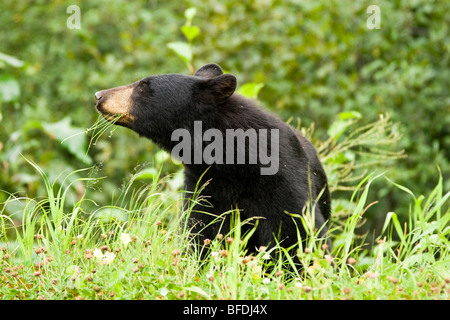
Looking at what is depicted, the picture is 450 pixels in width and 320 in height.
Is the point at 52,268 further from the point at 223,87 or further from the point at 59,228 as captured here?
the point at 223,87

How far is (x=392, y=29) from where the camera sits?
288 inches

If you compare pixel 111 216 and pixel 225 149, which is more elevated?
pixel 225 149

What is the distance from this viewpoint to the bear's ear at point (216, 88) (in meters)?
3.60

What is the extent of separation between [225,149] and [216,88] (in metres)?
0.39

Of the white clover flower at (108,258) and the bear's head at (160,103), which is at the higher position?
the bear's head at (160,103)

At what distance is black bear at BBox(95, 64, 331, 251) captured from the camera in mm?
3502

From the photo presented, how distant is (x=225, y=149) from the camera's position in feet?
11.8

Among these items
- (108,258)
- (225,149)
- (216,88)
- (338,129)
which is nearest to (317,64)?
(338,129)

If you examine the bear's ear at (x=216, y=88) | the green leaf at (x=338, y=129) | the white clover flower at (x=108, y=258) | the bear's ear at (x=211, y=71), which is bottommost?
the white clover flower at (x=108, y=258)

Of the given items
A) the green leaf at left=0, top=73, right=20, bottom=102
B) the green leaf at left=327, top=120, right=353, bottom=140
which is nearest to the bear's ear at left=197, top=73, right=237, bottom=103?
the green leaf at left=327, top=120, right=353, bottom=140

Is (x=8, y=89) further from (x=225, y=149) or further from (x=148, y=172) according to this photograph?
(x=225, y=149)

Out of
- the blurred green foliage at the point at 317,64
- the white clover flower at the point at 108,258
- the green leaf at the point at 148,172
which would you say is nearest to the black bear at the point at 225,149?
the green leaf at the point at 148,172

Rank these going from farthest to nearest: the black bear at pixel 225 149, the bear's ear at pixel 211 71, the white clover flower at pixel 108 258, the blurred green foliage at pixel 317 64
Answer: the blurred green foliage at pixel 317 64 → the bear's ear at pixel 211 71 → the black bear at pixel 225 149 → the white clover flower at pixel 108 258

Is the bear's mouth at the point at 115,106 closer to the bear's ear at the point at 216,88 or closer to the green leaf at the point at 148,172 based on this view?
the green leaf at the point at 148,172
